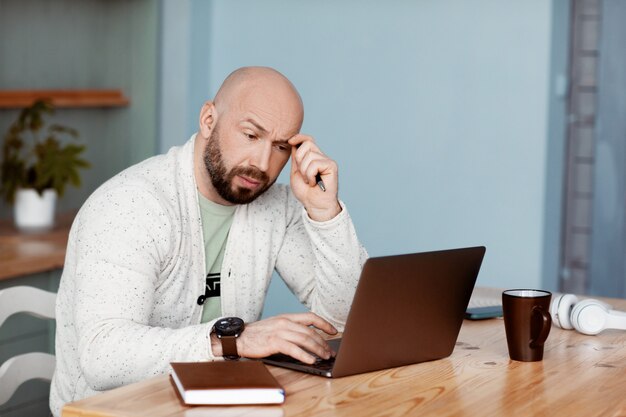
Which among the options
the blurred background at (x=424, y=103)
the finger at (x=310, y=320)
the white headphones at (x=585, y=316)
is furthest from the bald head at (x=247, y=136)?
the blurred background at (x=424, y=103)

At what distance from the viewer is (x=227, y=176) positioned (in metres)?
2.31

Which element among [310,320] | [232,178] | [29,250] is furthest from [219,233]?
[29,250]

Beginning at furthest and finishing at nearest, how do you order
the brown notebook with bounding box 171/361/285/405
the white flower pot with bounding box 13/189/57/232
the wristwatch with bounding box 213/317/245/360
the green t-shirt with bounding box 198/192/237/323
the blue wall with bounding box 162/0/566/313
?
the blue wall with bounding box 162/0/566/313, the white flower pot with bounding box 13/189/57/232, the green t-shirt with bounding box 198/192/237/323, the wristwatch with bounding box 213/317/245/360, the brown notebook with bounding box 171/361/285/405

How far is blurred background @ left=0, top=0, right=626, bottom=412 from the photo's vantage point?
4.34m

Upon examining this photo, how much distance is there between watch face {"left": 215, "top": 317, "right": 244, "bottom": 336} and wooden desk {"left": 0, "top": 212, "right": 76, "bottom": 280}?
150 cm

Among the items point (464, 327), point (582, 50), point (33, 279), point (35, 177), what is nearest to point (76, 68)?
point (35, 177)

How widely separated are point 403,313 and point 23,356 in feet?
2.97

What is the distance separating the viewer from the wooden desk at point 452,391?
5.26 ft

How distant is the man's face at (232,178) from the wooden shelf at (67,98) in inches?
69.4

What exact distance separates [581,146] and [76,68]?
2097 mm

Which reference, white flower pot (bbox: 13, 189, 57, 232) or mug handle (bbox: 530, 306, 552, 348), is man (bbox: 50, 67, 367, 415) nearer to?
mug handle (bbox: 530, 306, 552, 348)

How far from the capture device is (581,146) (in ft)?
15.2

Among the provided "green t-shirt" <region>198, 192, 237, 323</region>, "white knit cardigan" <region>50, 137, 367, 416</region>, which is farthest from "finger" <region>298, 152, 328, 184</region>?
"green t-shirt" <region>198, 192, 237, 323</region>

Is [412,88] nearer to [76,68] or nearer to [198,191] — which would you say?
[76,68]
